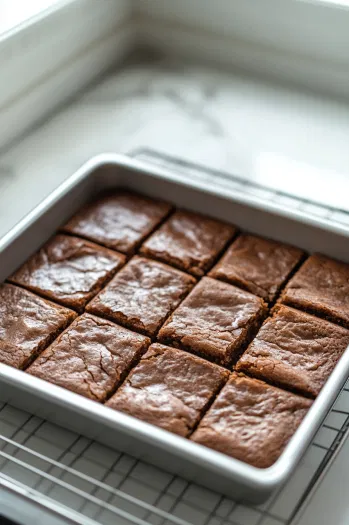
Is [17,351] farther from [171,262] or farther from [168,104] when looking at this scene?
[168,104]

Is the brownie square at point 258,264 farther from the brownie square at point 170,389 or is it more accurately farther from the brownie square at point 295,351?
the brownie square at point 170,389

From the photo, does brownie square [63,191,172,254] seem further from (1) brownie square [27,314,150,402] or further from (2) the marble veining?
(1) brownie square [27,314,150,402]

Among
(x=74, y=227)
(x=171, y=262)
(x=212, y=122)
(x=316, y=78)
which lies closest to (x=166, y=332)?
(x=171, y=262)

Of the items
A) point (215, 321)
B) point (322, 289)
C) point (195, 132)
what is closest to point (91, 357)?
point (215, 321)

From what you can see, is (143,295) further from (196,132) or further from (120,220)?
(196,132)

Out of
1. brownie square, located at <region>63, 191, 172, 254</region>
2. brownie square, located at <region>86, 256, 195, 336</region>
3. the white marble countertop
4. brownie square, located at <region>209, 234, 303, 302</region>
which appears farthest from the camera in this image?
the white marble countertop

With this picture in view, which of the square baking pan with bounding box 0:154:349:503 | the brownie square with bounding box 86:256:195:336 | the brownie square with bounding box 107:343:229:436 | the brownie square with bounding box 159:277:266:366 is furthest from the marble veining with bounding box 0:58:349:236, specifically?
the brownie square with bounding box 107:343:229:436
